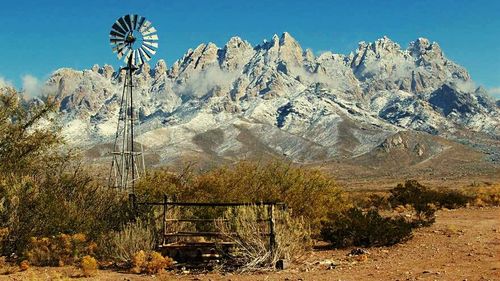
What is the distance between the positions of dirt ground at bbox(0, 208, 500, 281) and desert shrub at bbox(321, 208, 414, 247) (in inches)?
20.1

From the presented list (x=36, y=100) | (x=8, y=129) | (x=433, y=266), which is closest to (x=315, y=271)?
(x=433, y=266)

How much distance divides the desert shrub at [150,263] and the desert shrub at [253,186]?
156 inches

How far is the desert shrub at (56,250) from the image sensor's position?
17.4 meters

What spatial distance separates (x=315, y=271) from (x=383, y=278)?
229cm

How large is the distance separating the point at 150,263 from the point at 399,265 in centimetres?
735

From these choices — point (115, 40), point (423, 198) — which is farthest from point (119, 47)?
point (423, 198)

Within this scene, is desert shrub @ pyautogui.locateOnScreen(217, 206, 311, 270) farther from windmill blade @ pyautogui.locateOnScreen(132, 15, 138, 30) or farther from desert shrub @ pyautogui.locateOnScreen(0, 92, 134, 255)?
windmill blade @ pyautogui.locateOnScreen(132, 15, 138, 30)

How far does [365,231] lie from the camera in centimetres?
2097

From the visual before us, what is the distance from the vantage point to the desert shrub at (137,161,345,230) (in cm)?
2256

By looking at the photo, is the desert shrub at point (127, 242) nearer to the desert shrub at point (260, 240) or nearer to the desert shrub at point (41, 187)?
the desert shrub at point (41, 187)

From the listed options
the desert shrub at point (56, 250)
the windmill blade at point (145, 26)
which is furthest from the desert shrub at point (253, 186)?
the windmill blade at point (145, 26)

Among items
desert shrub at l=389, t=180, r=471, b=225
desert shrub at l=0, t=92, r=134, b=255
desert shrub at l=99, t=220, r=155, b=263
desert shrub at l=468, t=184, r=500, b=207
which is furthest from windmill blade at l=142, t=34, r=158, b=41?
desert shrub at l=468, t=184, r=500, b=207

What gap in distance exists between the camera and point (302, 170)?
84.1 ft

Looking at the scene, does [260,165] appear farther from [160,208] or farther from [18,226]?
[18,226]
